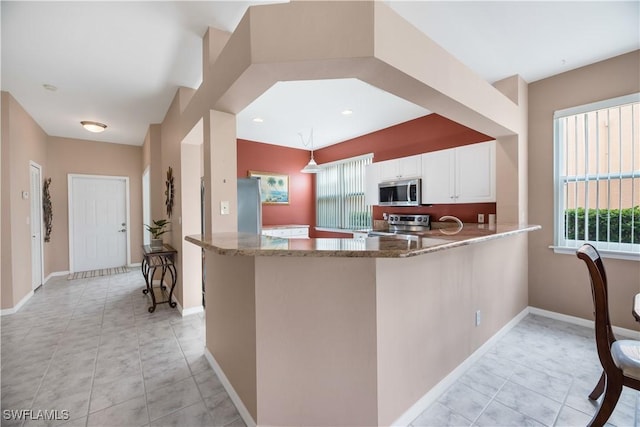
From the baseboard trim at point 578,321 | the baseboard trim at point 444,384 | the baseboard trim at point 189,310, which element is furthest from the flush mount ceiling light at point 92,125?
the baseboard trim at point 578,321

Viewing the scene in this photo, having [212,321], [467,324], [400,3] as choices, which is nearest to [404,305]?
[467,324]

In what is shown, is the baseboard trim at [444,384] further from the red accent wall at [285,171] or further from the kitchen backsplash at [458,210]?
the red accent wall at [285,171]

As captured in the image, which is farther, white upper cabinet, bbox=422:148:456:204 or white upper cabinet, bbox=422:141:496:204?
white upper cabinet, bbox=422:148:456:204

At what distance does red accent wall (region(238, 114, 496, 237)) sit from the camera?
12.4 ft

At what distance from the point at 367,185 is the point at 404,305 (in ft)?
11.1

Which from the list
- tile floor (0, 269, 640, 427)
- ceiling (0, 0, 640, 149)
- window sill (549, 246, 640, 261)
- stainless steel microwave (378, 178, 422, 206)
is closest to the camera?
tile floor (0, 269, 640, 427)

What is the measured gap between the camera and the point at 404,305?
5.21 ft

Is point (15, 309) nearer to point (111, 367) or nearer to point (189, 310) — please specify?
point (189, 310)

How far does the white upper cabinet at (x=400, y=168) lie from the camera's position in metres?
3.99

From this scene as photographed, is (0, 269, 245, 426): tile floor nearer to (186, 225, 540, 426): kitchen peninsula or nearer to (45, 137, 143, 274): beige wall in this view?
(186, 225, 540, 426): kitchen peninsula

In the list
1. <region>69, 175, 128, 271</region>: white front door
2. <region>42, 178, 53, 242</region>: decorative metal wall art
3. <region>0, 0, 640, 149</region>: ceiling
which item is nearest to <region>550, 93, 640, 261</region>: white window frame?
<region>0, 0, 640, 149</region>: ceiling

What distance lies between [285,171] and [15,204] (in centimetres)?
400

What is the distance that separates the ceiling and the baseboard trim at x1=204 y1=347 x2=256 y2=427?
2657 millimetres

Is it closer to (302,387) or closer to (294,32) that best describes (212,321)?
(302,387)
